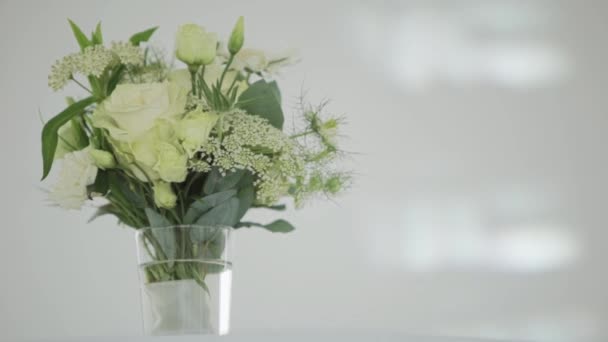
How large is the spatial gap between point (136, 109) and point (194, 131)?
53mm

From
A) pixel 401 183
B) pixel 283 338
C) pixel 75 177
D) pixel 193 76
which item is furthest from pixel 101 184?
pixel 401 183

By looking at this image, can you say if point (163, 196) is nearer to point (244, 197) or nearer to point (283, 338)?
point (244, 197)

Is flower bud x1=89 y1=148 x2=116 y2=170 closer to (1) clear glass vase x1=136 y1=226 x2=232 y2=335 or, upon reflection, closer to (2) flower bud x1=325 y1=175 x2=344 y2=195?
(1) clear glass vase x1=136 y1=226 x2=232 y2=335

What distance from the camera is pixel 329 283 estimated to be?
2.71m

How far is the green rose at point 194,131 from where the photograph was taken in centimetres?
75

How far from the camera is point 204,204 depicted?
31.6 inches

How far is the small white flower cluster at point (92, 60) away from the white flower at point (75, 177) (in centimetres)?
7

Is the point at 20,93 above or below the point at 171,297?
above

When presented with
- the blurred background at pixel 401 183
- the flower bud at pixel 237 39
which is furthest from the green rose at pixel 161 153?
the blurred background at pixel 401 183

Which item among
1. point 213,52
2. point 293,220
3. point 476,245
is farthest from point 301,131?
point 476,245

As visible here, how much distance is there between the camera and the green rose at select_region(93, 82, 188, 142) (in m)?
0.75

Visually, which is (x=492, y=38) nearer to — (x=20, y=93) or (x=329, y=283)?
(x=329, y=283)

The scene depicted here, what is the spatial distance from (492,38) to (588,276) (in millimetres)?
846

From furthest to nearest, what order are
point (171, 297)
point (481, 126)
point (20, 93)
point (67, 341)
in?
point (481, 126)
point (20, 93)
point (171, 297)
point (67, 341)
